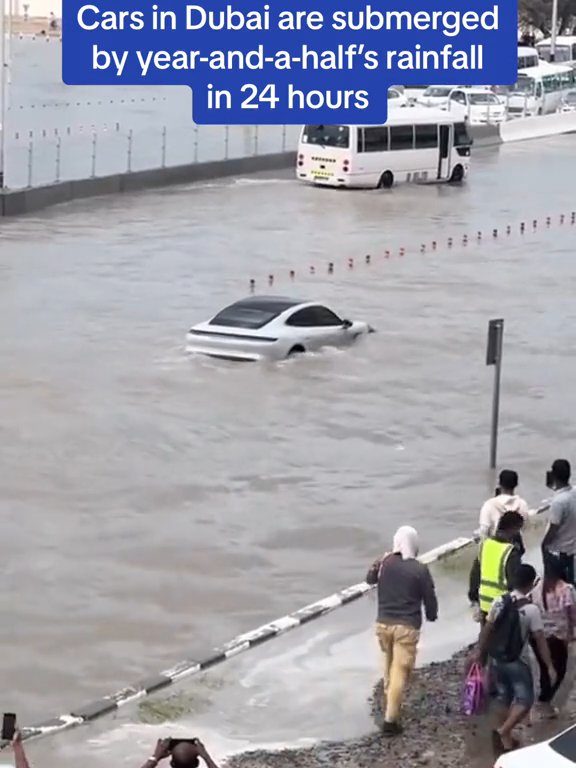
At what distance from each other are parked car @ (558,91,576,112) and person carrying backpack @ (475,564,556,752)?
63.6 meters

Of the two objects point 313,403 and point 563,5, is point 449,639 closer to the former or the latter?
point 313,403

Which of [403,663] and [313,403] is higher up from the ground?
[403,663]

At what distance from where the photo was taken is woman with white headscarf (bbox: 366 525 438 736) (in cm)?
1065

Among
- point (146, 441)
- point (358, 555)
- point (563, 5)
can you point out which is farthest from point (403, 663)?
point (563, 5)

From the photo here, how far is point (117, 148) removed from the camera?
6081cm

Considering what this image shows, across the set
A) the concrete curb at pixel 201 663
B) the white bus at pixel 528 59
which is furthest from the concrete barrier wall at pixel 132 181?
the white bus at pixel 528 59

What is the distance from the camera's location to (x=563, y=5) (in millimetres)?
122062

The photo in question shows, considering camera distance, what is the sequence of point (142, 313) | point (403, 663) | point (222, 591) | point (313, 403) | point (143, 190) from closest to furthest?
point (403, 663)
point (222, 591)
point (313, 403)
point (142, 313)
point (143, 190)

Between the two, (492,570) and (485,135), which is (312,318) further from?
(485,135)

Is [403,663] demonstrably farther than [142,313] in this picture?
No

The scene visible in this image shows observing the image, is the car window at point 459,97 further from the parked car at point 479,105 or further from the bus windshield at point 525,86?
the bus windshield at point 525,86

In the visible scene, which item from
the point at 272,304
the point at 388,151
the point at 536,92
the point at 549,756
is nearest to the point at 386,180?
the point at 388,151

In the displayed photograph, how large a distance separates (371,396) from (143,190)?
82.1 feet

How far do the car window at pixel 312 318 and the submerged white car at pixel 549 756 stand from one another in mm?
17308
